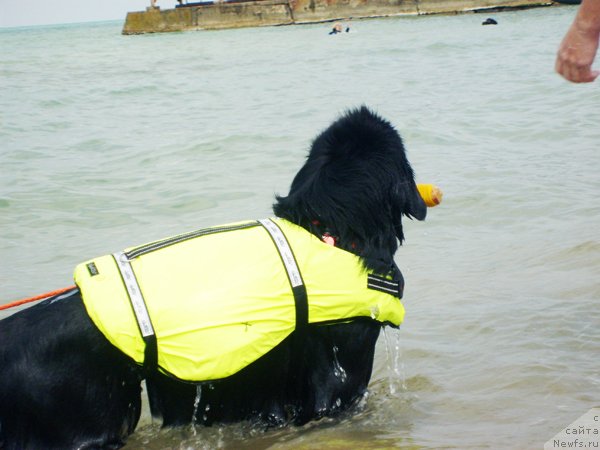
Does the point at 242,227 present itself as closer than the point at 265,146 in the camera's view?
Yes

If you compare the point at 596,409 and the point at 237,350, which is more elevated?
the point at 237,350

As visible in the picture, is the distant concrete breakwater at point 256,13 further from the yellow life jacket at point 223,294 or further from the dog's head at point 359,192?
the yellow life jacket at point 223,294

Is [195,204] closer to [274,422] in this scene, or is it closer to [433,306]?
[433,306]

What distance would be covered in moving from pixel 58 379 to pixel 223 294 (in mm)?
581

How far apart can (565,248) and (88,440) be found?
3.56 meters

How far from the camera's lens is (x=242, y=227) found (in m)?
2.97

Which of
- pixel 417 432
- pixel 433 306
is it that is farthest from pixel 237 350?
pixel 433 306

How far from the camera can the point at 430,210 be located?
6.39 m

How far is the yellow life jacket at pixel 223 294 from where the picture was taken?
265cm

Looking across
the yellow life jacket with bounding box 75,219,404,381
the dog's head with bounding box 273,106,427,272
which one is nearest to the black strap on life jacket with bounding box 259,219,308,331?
the yellow life jacket with bounding box 75,219,404,381

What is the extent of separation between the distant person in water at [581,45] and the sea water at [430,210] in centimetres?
131

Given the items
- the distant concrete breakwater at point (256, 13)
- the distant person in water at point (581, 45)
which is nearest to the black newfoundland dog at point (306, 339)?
the distant person in water at point (581, 45)

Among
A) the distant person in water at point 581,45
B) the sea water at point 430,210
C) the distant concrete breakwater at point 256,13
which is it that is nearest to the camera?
the distant person in water at point 581,45

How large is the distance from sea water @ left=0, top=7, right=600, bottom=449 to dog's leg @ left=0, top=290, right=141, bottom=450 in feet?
1.22
